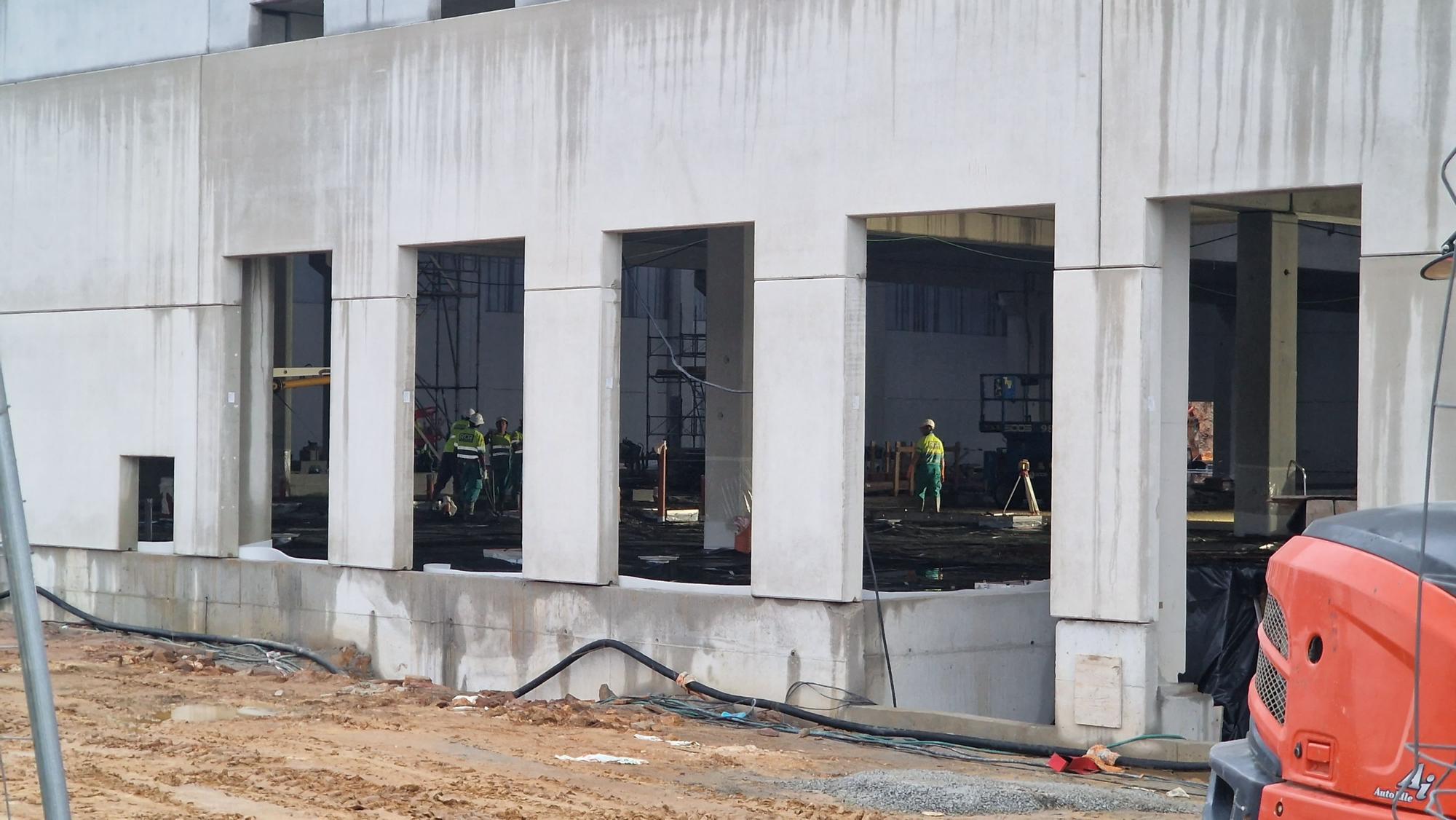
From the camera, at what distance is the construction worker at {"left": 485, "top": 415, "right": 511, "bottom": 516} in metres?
33.9

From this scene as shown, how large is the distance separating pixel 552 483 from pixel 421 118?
13.2ft

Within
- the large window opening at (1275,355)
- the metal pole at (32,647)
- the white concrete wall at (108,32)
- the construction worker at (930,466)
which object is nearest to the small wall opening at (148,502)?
the white concrete wall at (108,32)

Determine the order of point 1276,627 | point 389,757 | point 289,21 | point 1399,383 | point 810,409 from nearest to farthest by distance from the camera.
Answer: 1. point 1276,627
2. point 1399,383
3. point 389,757
4. point 810,409
5. point 289,21

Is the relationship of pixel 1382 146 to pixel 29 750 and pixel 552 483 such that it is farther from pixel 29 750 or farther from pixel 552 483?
pixel 29 750

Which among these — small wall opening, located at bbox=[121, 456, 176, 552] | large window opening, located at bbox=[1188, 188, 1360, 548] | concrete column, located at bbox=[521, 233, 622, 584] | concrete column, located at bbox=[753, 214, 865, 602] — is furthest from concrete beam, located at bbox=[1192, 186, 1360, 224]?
small wall opening, located at bbox=[121, 456, 176, 552]

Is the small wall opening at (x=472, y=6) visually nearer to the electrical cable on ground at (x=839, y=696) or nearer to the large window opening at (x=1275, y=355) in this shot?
the large window opening at (x=1275, y=355)

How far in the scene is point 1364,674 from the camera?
4.71 m

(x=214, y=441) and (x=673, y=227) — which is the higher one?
(x=673, y=227)

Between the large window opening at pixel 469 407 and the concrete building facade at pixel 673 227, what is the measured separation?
3360mm

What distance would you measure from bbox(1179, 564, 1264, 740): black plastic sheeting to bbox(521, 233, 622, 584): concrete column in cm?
541

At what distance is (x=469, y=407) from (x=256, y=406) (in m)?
26.4

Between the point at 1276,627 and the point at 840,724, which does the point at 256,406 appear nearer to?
the point at 840,724

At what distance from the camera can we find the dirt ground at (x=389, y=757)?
991 cm

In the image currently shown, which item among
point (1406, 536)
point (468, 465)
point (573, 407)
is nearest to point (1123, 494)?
point (573, 407)
